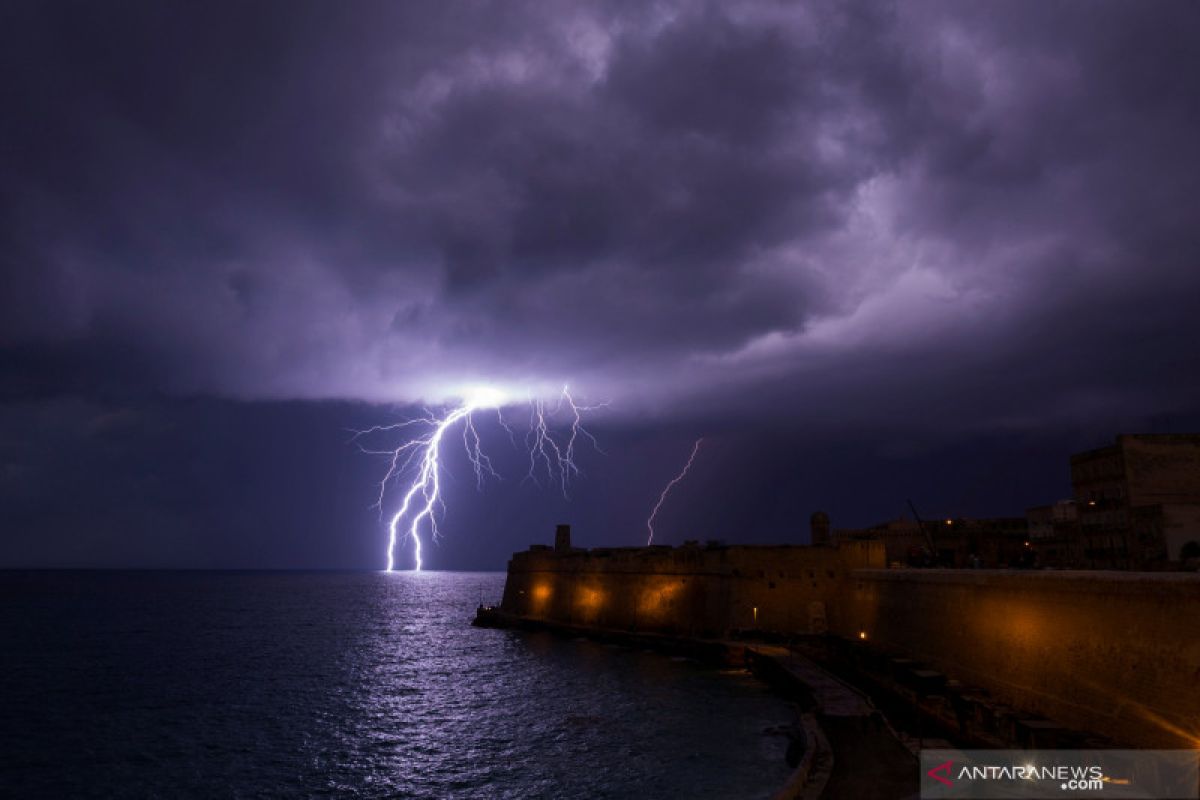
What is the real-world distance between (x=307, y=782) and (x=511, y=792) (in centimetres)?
692

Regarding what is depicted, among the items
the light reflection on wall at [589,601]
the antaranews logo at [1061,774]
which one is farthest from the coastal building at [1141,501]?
the light reflection on wall at [589,601]

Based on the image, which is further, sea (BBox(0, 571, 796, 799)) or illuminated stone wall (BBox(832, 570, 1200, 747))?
sea (BBox(0, 571, 796, 799))

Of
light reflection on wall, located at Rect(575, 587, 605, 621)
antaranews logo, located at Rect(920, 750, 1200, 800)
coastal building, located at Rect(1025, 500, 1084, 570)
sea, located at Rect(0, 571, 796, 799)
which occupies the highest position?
coastal building, located at Rect(1025, 500, 1084, 570)

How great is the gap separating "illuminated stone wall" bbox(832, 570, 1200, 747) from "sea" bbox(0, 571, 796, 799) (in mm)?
7091

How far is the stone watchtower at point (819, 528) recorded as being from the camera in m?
46.8

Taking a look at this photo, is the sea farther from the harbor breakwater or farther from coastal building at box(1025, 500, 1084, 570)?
coastal building at box(1025, 500, 1084, 570)

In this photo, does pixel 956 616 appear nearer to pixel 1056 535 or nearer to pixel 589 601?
pixel 1056 535

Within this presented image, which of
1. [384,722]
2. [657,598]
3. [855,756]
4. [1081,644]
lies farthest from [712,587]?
[1081,644]

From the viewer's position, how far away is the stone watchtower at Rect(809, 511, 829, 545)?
153ft

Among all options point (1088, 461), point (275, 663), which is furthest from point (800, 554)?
point (275, 663)

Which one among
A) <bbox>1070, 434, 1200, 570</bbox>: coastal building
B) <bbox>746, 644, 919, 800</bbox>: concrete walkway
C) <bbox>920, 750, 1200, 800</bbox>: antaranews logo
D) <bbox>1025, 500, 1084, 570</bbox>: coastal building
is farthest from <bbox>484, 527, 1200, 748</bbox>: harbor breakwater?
<bbox>1025, 500, 1084, 570</bbox>: coastal building

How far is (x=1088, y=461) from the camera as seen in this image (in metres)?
42.1

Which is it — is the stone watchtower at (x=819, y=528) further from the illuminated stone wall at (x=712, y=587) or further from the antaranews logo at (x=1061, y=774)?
the antaranews logo at (x=1061, y=774)

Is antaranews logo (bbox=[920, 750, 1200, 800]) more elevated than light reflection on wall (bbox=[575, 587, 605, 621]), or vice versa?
antaranews logo (bbox=[920, 750, 1200, 800])
